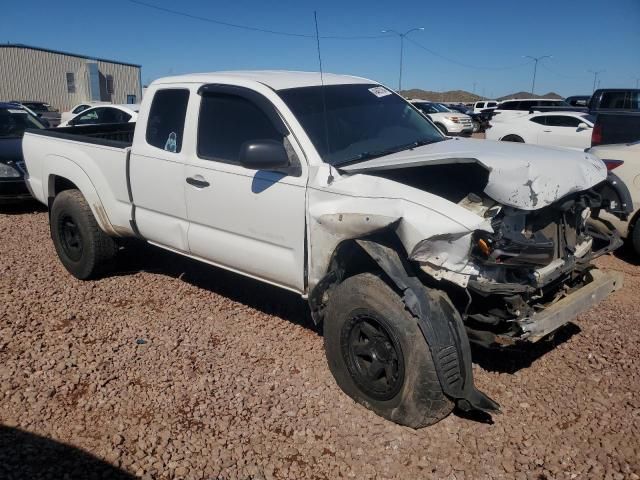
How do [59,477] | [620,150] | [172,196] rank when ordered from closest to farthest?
[59,477]
[172,196]
[620,150]

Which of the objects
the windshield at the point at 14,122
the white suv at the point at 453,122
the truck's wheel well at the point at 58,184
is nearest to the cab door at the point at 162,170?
the truck's wheel well at the point at 58,184

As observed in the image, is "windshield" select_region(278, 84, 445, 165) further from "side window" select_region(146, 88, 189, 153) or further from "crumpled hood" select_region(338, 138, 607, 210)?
"side window" select_region(146, 88, 189, 153)

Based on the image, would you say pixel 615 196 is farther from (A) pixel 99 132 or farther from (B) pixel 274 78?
(A) pixel 99 132

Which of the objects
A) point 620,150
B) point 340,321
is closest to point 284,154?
point 340,321

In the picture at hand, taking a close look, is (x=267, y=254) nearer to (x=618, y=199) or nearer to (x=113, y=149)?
(x=113, y=149)

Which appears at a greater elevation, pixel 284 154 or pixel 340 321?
pixel 284 154

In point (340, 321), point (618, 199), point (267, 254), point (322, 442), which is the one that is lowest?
point (322, 442)

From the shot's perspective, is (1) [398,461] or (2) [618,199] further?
(2) [618,199]

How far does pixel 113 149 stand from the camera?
496cm

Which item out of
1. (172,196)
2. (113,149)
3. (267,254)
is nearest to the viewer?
(267,254)

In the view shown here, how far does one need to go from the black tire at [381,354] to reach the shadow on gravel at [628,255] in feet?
13.9

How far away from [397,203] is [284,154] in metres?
0.93

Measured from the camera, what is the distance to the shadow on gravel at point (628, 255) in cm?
631

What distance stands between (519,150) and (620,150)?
120 inches
